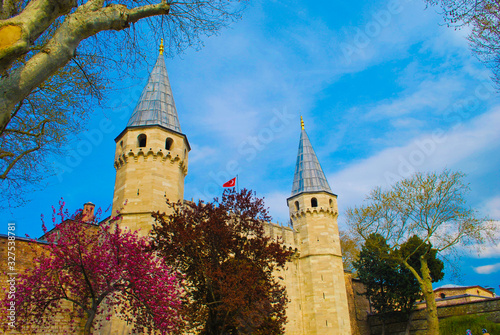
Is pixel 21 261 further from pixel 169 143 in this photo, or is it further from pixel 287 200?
pixel 287 200

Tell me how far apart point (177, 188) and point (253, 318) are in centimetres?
A: 824

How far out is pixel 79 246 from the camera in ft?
40.7

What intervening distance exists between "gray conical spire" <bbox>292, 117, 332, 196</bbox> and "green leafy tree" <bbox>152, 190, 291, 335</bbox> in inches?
564

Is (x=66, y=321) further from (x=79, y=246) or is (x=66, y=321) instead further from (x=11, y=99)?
(x=11, y=99)

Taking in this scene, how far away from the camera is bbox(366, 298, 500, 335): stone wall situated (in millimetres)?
22203

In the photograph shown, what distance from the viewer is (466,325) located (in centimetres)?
2206

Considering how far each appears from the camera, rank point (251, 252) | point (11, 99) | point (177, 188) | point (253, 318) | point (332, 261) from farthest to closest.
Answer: point (332, 261) < point (177, 188) < point (251, 252) < point (253, 318) < point (11, 99)

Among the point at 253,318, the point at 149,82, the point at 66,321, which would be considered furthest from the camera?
the point at 149,82

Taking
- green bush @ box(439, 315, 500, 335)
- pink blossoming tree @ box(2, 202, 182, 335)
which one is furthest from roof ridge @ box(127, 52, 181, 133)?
green bush @ box(439, 315, 500, 335)

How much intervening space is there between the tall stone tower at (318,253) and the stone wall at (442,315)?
703 cm

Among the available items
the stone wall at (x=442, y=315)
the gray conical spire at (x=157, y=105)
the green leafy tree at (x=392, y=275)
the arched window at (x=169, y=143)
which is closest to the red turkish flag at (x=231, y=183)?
the gray conical spire at (x=157, y=105)

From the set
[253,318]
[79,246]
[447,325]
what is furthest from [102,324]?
[447,325]

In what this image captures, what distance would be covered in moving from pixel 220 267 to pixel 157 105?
11.3m

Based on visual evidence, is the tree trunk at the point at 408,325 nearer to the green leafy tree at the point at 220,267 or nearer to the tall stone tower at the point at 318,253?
the tall stone tower at the point at 318,253
